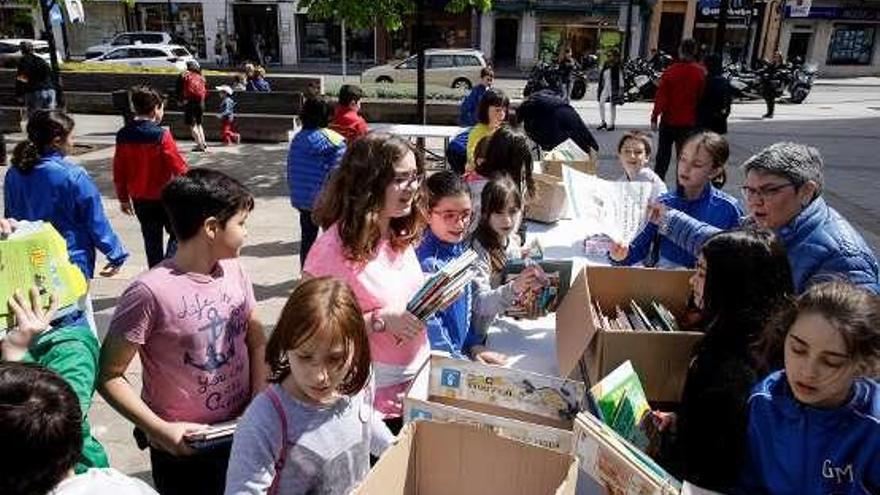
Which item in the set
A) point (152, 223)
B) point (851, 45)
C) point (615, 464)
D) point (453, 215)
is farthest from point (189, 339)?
point (851, 45)

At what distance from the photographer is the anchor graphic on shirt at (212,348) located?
2018 millimetres

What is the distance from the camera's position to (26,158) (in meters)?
3.45

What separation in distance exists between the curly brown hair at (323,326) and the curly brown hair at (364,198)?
0.53m

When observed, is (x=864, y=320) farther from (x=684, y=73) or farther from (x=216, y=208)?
(x=684, y=73)

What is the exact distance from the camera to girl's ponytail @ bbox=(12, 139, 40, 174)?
3.45 metres

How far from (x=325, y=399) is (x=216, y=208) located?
0.76m

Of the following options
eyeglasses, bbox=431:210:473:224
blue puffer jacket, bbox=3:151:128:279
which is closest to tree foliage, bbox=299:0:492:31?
blue puffer jacket, bbox=3:151:128:279

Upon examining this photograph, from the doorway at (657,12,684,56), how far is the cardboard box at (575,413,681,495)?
106ft

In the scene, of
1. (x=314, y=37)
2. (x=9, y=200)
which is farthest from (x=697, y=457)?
(x=314, y=37)

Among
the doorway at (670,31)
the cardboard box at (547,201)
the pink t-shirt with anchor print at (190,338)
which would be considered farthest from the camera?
the doorway at (670,31)

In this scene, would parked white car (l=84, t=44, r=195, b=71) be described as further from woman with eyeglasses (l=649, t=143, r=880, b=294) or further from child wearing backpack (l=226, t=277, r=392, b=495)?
child wearing backpack (l=226, t=277, r=392, b=495)

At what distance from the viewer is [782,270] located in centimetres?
193

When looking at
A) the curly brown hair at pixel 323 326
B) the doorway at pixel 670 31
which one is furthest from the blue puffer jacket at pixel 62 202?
the doorway at pixel 670 31

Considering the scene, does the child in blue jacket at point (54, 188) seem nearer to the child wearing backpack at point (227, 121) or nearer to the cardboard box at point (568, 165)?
the cardboard box at point (568, 165)
